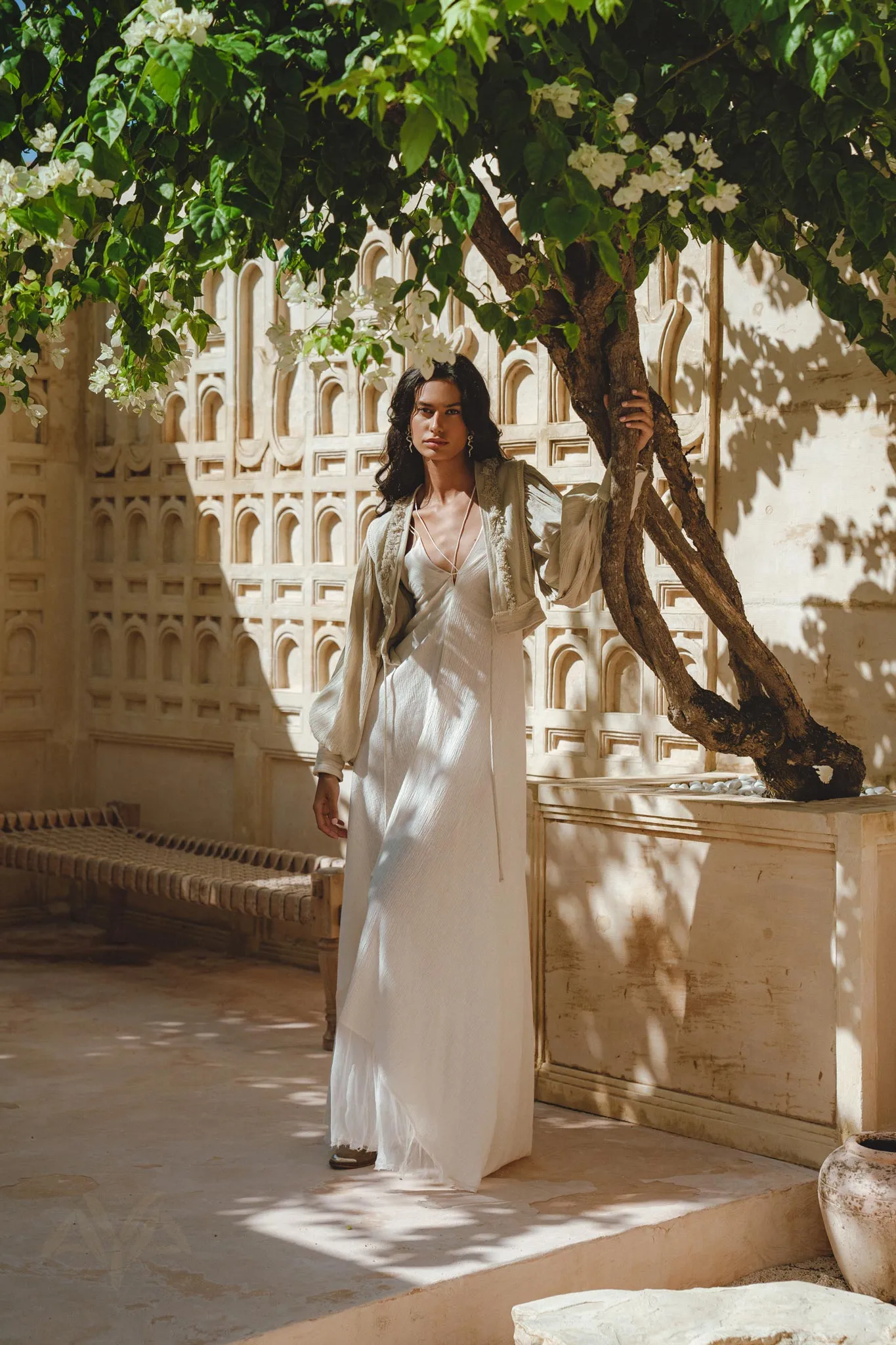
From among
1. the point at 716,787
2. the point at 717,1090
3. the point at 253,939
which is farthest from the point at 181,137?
the point at 253,939

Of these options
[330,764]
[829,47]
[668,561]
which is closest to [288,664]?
[330,764]

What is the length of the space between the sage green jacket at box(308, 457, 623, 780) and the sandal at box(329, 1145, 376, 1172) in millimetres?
998

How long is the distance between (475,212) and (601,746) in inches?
115

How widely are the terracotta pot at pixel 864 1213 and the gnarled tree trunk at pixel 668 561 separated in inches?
40.3

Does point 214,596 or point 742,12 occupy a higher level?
point 742,12

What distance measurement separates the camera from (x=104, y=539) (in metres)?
8.12

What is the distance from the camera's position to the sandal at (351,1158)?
4.15 metres

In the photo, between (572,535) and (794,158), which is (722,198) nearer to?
(794,158)

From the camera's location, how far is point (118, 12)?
3.14 meters

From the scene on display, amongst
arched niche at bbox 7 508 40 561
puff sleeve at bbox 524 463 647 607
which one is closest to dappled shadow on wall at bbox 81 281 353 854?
arched niche at bbox 7 508 40 561

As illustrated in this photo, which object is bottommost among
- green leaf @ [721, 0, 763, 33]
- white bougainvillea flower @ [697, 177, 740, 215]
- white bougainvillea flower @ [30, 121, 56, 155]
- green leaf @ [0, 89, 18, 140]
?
white bougainvillea flower @ [697, 177, 740, 215]

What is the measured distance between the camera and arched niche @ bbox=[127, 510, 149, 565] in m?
7.86

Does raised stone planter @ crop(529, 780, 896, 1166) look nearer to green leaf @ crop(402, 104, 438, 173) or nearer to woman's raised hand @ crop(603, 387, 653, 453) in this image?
woman's raised hand @ crop(603, 387, 653, 453)

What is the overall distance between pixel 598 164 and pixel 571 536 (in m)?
1.33
